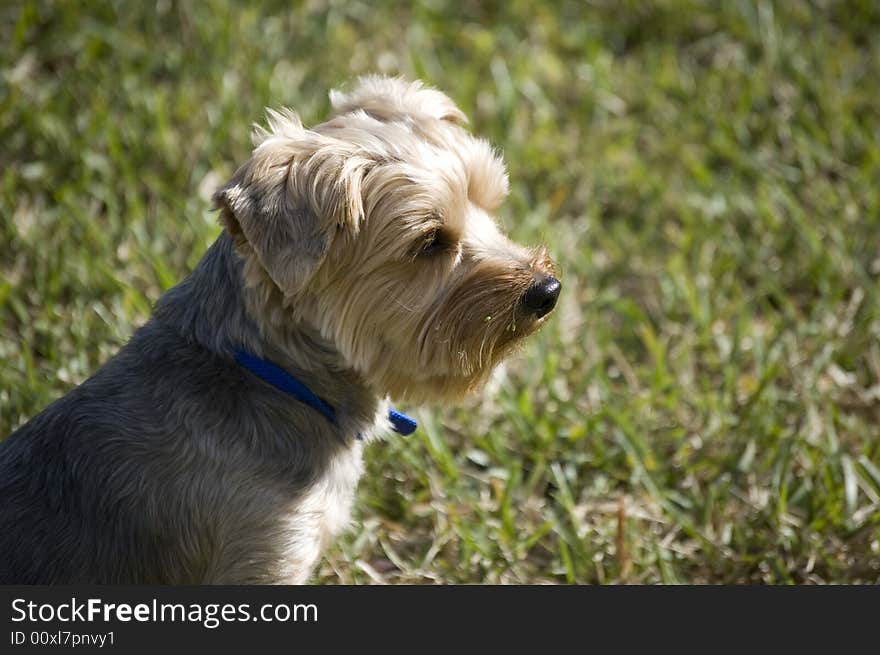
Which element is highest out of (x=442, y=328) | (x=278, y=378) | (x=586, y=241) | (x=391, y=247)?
(x=391, y=247)

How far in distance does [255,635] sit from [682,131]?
16.1ft

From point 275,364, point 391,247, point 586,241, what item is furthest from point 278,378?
point 586,241

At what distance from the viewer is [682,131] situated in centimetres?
760

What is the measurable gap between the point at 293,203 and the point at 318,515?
112cm

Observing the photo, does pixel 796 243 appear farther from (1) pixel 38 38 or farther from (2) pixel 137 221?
(1) pixel 38 38

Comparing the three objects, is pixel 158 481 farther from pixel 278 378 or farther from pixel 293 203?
pixel 293 203

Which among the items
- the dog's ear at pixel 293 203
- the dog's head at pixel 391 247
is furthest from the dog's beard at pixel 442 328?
the dog's ear at pixel 293 203

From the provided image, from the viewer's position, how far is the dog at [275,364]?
3.85 meters

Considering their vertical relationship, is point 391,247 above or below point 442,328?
above

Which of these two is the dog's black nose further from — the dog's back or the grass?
the grass

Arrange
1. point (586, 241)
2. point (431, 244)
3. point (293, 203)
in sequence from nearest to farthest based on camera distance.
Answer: point (293, 203)
point (431, 244)
point (586, 241)

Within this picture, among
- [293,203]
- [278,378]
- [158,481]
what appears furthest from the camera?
[278,378]

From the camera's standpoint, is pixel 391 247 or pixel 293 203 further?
pixel 391 247

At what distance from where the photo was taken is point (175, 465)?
12.9 ft
